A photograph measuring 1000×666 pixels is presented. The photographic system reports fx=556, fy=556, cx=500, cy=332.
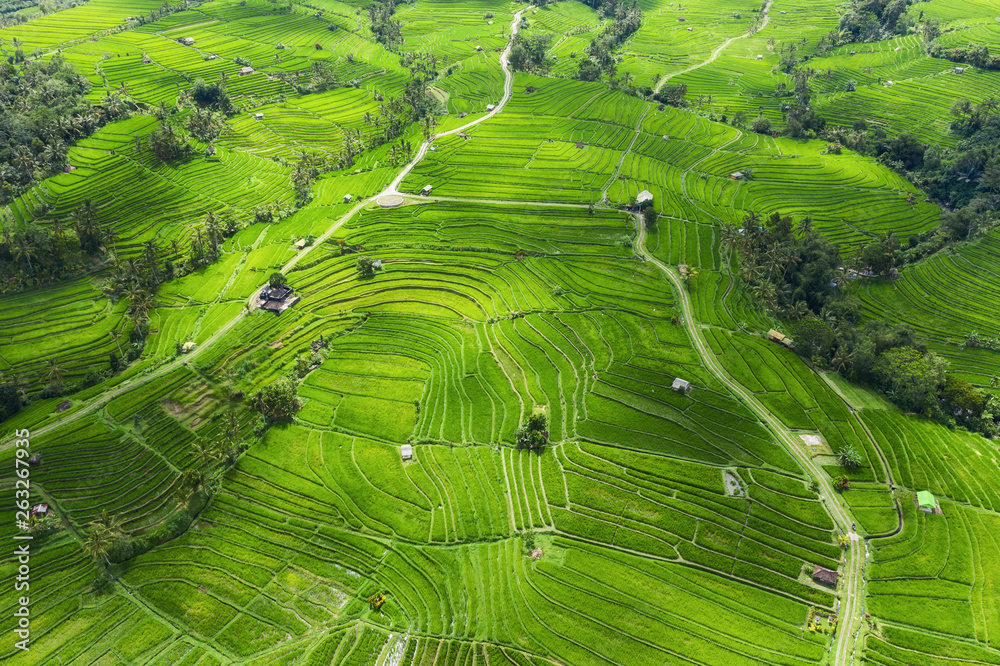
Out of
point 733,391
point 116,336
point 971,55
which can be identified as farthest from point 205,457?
point 971,55

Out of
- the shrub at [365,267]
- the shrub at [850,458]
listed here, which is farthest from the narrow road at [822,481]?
the shrub at [365,267]

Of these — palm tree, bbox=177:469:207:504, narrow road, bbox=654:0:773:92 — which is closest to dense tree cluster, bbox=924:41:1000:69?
narrow road, bbox=654:0:773:92

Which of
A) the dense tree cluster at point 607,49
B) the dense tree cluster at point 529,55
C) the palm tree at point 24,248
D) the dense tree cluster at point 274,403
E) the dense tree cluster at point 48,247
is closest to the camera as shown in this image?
the dense tree cluster at point 274,403

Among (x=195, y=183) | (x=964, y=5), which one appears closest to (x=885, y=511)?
(x=195, y=183)

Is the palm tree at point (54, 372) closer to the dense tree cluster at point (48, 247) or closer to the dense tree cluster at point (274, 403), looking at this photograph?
the dense tree cluster at point (48, 247)

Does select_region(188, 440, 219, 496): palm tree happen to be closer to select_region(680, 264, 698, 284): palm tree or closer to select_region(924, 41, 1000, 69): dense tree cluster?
select_region(680, 264, 698, 284): palm tree

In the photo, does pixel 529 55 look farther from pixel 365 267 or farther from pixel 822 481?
pixel 822 481

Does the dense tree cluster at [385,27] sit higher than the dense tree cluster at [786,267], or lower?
higher

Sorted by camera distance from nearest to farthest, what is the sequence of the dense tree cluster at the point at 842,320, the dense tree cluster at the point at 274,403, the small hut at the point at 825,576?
1. the small hut at the point at 825,576
2. the dense tree cluster at the point at 274,403
3. the dense tree cluster at the point at 842,320
